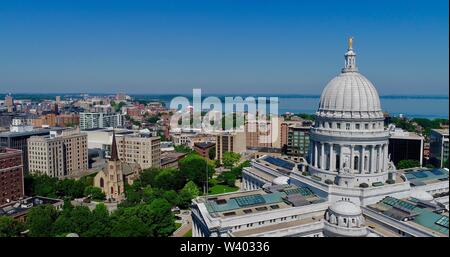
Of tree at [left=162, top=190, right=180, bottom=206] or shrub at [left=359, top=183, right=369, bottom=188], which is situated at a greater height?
shrub at [left=359, top=183, right=369, bottom=188]

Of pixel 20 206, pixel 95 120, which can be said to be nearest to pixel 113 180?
pixel 20 206

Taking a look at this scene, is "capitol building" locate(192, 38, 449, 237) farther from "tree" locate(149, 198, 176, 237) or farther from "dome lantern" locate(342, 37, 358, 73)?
"tree" locate(149, 198, 176, 237)

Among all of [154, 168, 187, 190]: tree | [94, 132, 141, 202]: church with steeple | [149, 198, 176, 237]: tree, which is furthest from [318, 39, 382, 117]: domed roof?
[94, 132, 141, 202]: church with steeple

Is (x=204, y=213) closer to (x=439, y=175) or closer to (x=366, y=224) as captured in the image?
(x=366, y=224)
